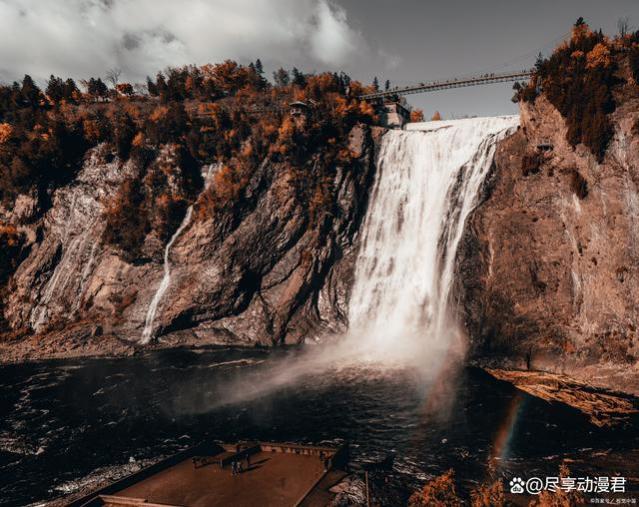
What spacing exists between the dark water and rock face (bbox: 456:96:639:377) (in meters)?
5.62

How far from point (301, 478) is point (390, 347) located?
76.9ft

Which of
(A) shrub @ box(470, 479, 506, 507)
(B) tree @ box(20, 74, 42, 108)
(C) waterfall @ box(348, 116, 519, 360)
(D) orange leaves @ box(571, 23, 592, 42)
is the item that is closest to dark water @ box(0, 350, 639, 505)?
(A) shrub @ box(470, 479, 506, 507)

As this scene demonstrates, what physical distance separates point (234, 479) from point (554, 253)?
29.3 meters

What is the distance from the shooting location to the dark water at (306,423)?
18.8 metres

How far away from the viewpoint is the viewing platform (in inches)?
628

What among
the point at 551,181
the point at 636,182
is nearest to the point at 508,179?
the point at 551,181

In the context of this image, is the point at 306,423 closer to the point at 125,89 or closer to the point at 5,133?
the point at 5,133

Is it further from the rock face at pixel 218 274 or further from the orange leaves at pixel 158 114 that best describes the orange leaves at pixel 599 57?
the orange leaves at pixel 158 114

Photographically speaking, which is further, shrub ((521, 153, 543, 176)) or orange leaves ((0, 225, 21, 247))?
orange leaves ((0, 225, 21, 247))

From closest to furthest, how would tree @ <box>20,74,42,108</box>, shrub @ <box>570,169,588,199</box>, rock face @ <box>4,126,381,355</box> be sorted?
shrub @ <box>570,169,588,199</box>
rock face @ <box>4,126,381,355</box>
tree @ <box>20,74,42,108</box>

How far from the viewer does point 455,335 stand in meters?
36.5

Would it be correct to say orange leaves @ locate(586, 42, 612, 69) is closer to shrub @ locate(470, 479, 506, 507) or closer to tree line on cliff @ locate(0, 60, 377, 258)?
tree line on cliff @ locate(0, 60, 377, 258)

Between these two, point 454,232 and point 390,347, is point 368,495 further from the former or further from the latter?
point 454,232

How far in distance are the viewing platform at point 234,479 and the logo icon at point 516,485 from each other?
6902 mm
